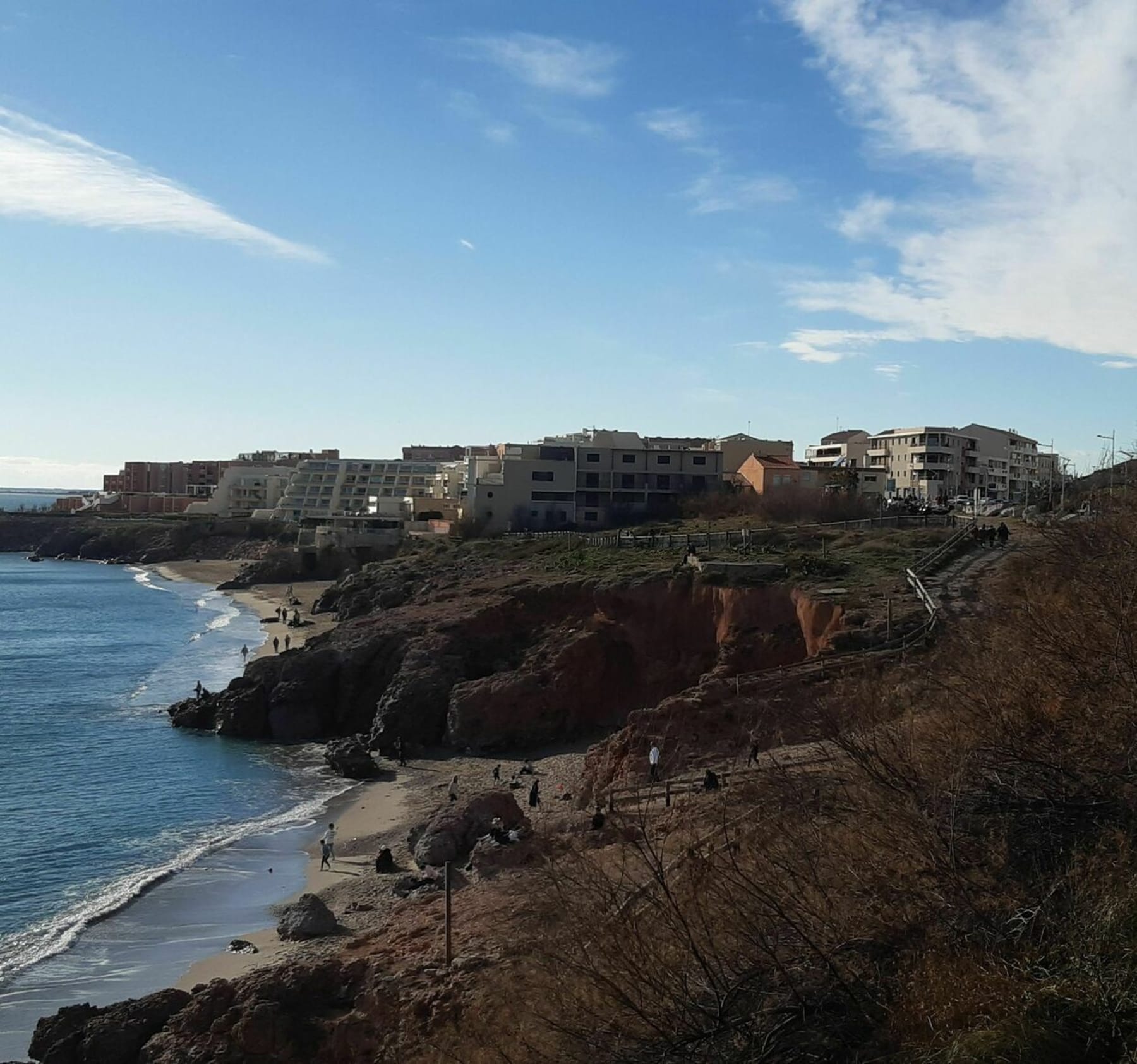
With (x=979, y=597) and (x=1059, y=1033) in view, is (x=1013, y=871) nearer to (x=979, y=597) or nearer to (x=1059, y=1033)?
(x=1059, y=1033)

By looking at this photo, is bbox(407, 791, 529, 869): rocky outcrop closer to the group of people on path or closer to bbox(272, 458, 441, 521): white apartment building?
the group of people on path

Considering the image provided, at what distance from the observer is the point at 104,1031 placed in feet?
51.7

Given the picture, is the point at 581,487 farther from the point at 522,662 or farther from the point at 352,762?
the point at 352,762

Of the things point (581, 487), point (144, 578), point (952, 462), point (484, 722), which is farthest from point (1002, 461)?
point (144, 578)

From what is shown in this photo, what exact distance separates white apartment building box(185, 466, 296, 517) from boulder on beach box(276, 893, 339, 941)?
418 feet

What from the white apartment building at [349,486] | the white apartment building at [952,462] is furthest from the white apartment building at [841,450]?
the white apartment building at [349,486]

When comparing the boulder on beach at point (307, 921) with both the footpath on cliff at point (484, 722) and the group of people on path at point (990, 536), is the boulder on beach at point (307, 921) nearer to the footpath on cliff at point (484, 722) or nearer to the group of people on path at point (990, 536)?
the footpath on cliff at point (484, 722)

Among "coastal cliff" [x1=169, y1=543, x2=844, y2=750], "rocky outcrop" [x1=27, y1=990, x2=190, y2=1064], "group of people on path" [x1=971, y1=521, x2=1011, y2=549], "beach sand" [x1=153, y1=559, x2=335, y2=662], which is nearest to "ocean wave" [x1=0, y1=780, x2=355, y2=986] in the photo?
"rocky outcrop" [x1=27, y1=990, x2=190, y2=1064]

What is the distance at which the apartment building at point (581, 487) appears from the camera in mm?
75188

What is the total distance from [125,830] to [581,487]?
49.1 meters

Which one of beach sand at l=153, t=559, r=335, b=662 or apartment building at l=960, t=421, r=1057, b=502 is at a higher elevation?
apartment building at l=960, t=421, r=1057, b=502

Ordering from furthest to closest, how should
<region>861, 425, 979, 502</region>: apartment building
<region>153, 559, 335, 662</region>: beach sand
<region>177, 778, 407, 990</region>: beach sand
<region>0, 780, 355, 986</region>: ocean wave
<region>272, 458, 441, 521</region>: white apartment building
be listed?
<region>272, 458, 441, 521</region>: white apartment building
<region>861, 425, 979, 502</region>: apartment building
<region>153, 559, 335, 662</region>: beach sand
<region>0, 780, 355, 986</region>: ocean wave
<region>177, 778, 407, 990</region>: beach sand

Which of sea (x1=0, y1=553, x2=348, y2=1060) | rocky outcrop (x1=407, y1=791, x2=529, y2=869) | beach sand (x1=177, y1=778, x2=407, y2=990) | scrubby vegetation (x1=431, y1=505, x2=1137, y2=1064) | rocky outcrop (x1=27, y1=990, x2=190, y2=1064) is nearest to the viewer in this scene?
scrubby vegetation (x1=431, y1=505, x2=1137, y2=1064)

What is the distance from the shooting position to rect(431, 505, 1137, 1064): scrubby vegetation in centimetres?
934
